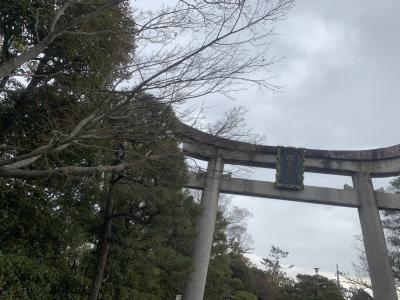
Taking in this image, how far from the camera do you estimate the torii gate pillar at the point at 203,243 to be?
35.1ft

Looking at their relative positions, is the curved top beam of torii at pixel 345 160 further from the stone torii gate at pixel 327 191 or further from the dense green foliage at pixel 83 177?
the dense green foliage at pixel 83 177

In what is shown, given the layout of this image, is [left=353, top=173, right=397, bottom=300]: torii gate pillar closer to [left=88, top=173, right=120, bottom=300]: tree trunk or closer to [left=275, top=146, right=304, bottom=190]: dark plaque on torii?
[left=275, top=146, right=304, bottom=190]: dark plaque on torii

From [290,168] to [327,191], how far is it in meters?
1.40

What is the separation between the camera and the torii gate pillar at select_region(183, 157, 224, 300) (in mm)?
10711

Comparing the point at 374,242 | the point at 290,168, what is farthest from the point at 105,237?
the point at 374,242

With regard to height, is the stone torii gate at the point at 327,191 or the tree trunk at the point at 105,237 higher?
the stone torii gate at the point at 327,191

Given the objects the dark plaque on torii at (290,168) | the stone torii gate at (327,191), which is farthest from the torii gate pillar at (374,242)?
the dark plaque on torii at (290,168)

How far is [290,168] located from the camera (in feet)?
40.7

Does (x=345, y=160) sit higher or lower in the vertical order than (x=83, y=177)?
higher

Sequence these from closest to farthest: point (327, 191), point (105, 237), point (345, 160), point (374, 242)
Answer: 1. point (105, 237)
2. point (374, 242)
3. point (327, 191)
4. point (345, 160)

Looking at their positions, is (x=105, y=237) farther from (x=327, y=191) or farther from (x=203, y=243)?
(x=327, y=191)

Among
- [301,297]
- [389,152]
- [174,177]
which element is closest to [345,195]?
[389,152]

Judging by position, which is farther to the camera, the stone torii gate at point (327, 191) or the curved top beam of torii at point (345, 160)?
the curved top beam of torii at point (345, 160)

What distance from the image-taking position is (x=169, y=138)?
15.1 feet
